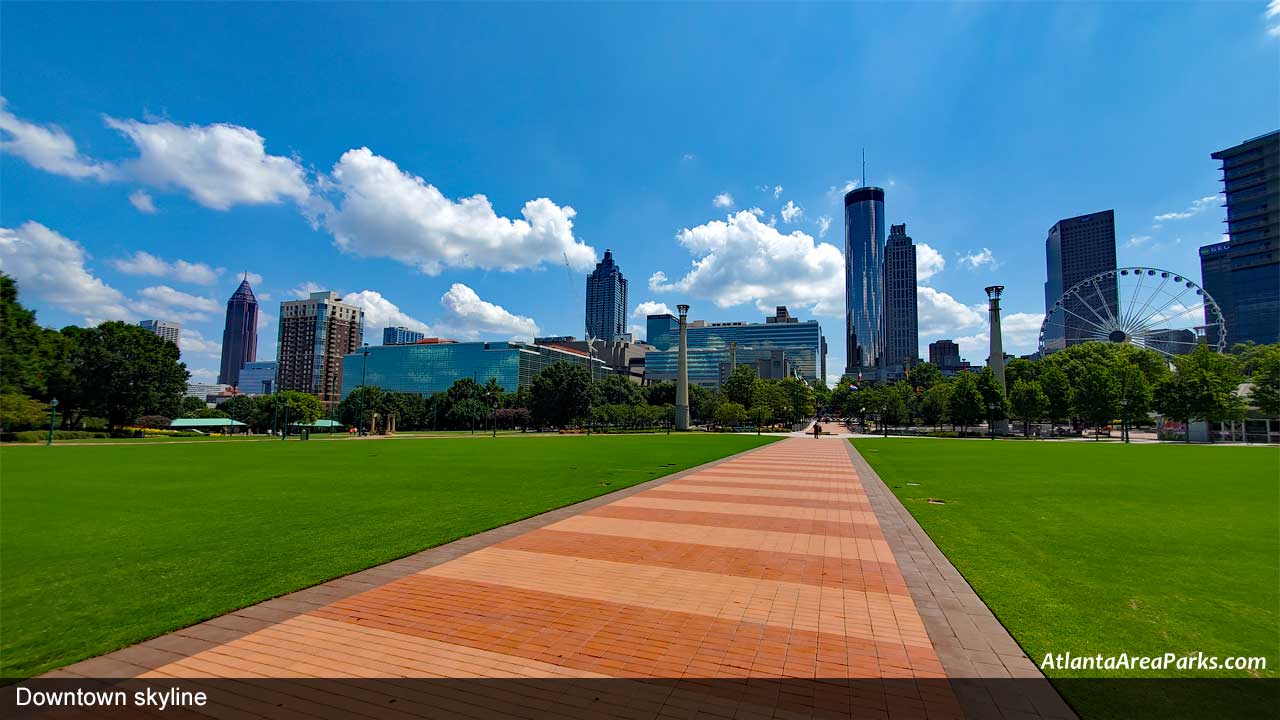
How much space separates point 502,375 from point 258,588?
156 meters

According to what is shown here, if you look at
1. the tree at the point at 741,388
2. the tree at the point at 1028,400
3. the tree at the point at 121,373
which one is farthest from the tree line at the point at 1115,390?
the tree at the point at 121,373

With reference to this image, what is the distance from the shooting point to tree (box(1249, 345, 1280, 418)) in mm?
53281

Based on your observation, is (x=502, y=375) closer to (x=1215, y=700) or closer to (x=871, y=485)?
(x=871, y=485)

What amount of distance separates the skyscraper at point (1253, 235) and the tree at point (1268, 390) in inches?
4903

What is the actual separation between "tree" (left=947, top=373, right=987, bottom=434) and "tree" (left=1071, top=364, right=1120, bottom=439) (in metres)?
10.2

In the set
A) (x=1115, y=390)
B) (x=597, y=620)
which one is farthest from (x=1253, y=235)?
(x=597, y=620)

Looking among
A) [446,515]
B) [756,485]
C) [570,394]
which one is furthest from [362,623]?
[570,394]

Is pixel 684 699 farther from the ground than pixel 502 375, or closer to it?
closer to it

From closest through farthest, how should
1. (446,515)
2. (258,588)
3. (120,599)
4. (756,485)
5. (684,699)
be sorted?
1. (684,699)
2. (120,599)
3. (258,588)
4. (446,515)
5. (756,485)

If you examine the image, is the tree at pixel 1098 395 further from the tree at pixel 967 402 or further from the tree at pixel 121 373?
the tree at pixel 121 373

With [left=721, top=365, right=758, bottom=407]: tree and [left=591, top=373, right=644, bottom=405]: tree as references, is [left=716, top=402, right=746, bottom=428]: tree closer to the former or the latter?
[left=721, top=365, right=758, bottom=407]: tree

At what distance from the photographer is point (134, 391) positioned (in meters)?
66.1

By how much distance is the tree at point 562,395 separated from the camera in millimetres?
95625

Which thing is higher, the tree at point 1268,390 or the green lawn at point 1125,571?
the tree at point 1268,390
